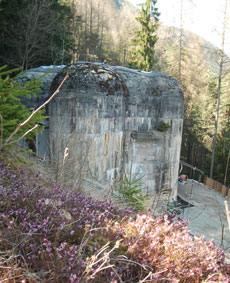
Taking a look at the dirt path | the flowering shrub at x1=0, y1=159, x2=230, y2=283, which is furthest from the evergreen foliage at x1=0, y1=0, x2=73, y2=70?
the flowering shrub at x1=0, y1=159, x2=230, y2=283

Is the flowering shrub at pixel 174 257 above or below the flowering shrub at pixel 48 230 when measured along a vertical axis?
below

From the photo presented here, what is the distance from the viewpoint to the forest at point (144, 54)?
42.2 ft

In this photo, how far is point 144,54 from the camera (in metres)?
23.4

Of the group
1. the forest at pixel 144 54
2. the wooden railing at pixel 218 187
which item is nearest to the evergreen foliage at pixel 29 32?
the forest at pixel 144 54

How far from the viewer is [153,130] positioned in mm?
9633

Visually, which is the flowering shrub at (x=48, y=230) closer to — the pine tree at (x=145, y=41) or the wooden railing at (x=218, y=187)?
the wooden railing at (x=218, y=187)

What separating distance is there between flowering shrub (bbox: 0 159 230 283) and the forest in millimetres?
12096

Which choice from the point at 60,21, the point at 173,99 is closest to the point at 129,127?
the point at 173,99

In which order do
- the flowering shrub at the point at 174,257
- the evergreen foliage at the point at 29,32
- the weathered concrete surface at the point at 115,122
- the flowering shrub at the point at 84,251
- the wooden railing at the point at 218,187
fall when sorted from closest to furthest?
the flowering shrub at the point at 84,251 < the flowering shrub at the point at 174,257 < the weathered concrete surface at the point at 115,122 < the evergreen foliage at the point at 29,32 < the wooden railing at the point at 218,187

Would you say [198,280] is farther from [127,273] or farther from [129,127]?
Result: [129,127]

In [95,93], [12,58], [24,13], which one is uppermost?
[24,13]

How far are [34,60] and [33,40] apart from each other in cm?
175

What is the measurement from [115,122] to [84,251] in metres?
5.88

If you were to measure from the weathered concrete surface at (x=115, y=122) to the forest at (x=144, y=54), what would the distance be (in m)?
5.95
